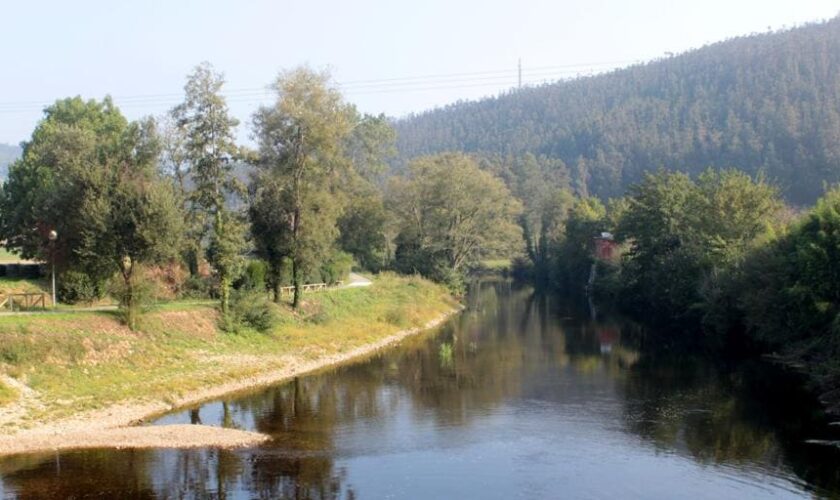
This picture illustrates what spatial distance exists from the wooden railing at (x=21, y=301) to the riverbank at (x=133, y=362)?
14.7 feet

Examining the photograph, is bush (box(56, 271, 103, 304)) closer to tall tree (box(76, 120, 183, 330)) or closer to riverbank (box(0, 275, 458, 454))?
tall tree (box(76, 120, 183, 330))

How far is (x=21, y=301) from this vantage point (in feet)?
156

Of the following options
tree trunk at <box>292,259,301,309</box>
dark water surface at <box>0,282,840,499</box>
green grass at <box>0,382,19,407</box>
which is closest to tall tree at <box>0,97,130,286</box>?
green grass at <box>0,382,19,407</box>

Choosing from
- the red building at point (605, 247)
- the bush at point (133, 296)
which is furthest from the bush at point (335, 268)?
the red building at point (605, 247)

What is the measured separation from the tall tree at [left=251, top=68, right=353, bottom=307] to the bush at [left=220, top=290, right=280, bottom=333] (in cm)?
454

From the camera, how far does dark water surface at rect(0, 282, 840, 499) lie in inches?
1054

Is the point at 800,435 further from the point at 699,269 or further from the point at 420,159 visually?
the point at 420,159

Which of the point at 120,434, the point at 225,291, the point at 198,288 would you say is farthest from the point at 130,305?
the point at 120,434

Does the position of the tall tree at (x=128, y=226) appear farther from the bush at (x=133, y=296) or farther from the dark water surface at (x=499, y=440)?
the dark water surface at (x=499, y=440)

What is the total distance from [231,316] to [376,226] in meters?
37.4

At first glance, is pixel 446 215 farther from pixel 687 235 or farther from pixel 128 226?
pixel 128 226

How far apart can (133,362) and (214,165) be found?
1632 cm

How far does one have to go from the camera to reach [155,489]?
26.4 meters

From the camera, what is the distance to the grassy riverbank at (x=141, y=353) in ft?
116
